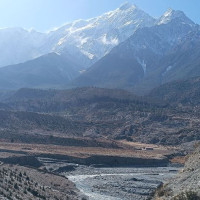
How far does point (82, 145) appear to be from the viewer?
121812mm

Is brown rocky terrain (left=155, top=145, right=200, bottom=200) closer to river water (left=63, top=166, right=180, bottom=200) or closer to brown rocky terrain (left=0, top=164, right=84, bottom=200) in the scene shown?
brown rocky terrain (left=0, top=164, right=84, bottom=200)

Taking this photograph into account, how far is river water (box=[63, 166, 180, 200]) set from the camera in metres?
61.3

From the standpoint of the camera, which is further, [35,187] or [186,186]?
[35,187]

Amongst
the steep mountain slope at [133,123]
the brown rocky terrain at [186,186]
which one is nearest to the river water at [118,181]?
the brown rocky terrain at [186,186]

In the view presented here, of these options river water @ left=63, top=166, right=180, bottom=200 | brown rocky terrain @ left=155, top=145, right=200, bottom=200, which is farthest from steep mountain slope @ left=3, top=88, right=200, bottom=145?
brown rocky terrain @ left=155, top=145, right=200, bottom=200

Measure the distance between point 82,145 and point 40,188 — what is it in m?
66.5

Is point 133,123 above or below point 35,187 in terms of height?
above

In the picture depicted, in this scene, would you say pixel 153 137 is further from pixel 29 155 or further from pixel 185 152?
pixel 29 155

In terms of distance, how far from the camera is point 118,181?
240ft

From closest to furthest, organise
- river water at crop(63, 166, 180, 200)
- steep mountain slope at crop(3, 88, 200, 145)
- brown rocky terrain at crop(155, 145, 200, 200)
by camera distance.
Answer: brown rocky terrain at crop(155, 145, 200, 200) → river water at crop(63, 166, 180, 200) → steep mountain slope at crop(3, 88, 200, 145)

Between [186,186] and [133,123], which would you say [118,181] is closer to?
[186,186]

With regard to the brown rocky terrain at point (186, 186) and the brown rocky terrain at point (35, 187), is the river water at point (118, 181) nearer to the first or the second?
the brown rocky terrain at point (35, 187)

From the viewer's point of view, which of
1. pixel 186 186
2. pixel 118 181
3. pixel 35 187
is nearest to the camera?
pixel 186 186

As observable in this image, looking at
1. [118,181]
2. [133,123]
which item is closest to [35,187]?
[118,181]
